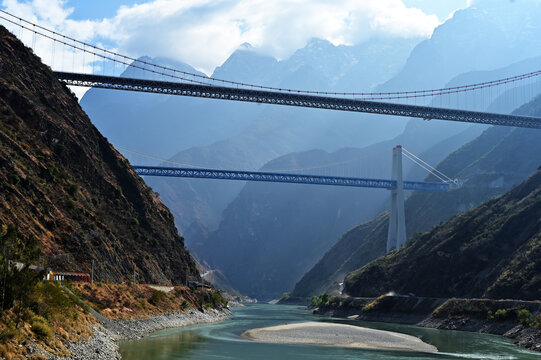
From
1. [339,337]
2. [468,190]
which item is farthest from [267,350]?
[468,190]

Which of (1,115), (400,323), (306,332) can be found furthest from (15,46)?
(400,323)

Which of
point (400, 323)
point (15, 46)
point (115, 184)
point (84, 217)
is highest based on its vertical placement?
point (15, 46)

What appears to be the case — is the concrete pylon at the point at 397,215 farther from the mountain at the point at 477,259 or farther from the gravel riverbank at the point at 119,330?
the gravel riverbank at the point at 119,330

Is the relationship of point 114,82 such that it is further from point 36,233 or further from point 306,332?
point 306,332

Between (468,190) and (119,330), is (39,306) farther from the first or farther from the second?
(468,190)

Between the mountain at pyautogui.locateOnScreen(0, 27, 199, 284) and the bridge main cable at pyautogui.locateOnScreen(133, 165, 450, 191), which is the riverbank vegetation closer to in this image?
the mountain at pyautogui.locateOnScreen(0, 27, 199, 284)

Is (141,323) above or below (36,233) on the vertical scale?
below
